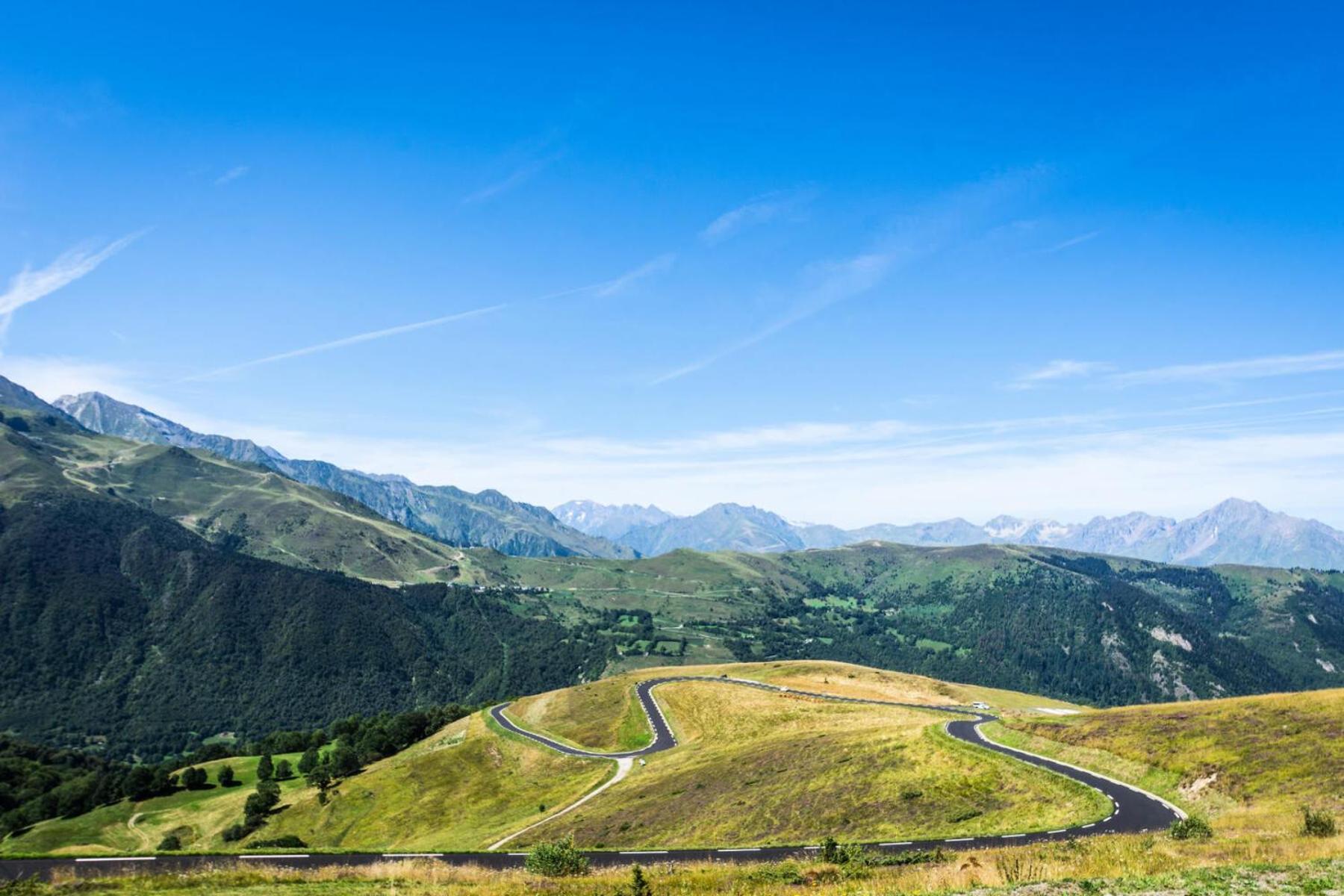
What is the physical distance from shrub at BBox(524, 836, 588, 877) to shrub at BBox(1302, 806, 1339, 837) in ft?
105

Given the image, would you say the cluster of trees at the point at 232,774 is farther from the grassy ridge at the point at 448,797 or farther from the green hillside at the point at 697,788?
the grassy ridge at the point at 448,797

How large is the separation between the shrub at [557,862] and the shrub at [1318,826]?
3215 cm

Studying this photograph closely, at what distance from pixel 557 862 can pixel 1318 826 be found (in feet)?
111

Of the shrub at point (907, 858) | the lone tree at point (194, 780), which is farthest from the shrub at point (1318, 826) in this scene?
the lone tree at point (194, 780)

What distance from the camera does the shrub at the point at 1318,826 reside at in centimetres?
3050

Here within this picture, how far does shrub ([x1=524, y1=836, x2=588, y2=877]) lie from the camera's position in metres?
31.4

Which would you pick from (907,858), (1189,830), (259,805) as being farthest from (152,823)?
(1189,830)

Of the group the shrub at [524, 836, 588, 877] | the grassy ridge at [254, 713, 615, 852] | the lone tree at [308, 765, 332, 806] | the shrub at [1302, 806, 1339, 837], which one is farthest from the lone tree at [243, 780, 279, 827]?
the shrub at [1302, 806, 1339, 837]

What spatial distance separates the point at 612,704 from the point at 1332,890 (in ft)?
424

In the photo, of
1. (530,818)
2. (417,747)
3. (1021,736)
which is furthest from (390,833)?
(1021,736)

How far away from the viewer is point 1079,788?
171 feet

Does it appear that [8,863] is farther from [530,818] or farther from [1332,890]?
[1332,890]

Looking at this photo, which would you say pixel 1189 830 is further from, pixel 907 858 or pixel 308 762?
pixel 308 762

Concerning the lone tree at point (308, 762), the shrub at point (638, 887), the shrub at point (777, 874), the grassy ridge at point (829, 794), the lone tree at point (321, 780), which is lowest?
the lone tree at point (308, 762)
